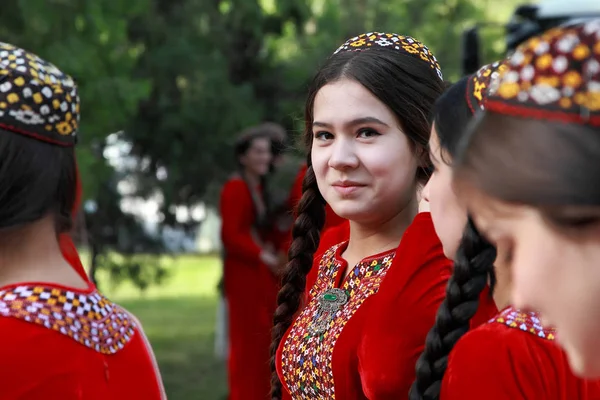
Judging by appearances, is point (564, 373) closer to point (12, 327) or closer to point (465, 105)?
point (465, 105)

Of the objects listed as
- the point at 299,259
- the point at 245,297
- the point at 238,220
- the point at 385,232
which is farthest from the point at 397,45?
the point at 245,297

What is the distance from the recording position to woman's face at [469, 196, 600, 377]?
1245 mm

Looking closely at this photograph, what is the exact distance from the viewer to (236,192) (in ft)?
26.0

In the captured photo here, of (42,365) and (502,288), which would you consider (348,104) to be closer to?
(502,288)

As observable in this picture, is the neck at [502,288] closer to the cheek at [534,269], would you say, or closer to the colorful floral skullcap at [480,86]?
the colorful floral skullcap at [480,86]

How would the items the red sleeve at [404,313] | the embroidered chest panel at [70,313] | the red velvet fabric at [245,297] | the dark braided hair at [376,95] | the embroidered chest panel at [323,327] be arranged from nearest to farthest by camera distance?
the red sleeve at [404,313], the embroidered chest panel at [70,313], the embroidered chest panel at [323,327], the dark braided hair at [376,95], the red velvet fabric at [245,297]

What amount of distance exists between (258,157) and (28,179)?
5.48 metres

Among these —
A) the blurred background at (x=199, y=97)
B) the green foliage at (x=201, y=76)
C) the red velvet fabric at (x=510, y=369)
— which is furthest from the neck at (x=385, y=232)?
the blurred background at (x=199, y=97)

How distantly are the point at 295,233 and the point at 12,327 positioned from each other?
994 millimetres

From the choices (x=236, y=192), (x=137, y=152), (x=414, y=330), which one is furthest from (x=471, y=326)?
(x=137, y=152)

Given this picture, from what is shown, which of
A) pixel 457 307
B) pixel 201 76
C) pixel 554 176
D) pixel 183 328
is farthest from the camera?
pixel 183 328

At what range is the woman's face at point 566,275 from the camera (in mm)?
1245

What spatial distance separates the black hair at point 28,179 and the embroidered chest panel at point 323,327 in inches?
27.7

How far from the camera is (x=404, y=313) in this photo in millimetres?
2379
